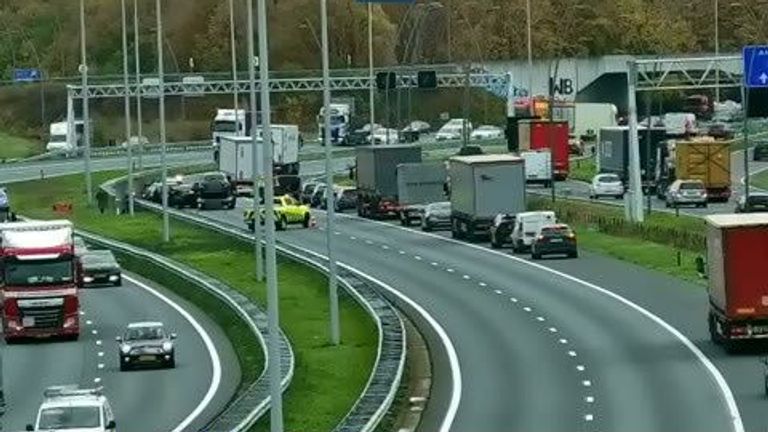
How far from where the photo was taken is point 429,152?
6255 inches

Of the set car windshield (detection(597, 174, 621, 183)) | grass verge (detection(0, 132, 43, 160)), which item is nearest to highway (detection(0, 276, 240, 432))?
car windshield (detection(597, 174, 621, 183))

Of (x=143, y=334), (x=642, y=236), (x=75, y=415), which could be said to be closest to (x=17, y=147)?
(x=642, y=236)

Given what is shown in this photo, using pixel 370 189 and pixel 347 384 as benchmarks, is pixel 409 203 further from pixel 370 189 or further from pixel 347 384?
pixel 347 384

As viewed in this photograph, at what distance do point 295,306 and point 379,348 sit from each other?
17.0 metres

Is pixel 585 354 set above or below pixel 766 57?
below

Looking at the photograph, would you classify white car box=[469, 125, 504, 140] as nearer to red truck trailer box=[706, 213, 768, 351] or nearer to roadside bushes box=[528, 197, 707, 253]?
roadside bushes box=[528, 197, 707, 253]

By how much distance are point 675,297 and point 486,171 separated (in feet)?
77.9

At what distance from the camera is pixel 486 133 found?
175375 mm

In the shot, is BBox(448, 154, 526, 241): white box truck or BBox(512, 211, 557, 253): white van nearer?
BBox(512, 211, 557, 253): white van

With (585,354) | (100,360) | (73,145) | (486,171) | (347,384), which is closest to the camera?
(347,384)

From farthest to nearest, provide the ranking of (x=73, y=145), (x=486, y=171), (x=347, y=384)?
(x=73, y=145)
(x=486, y=171)
(x=347, y=384)

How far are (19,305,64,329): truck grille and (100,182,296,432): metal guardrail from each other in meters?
5.36

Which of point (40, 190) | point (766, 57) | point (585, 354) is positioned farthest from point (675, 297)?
point (40, 190)

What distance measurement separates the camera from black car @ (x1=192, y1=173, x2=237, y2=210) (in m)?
123
